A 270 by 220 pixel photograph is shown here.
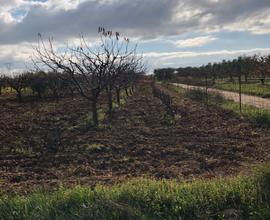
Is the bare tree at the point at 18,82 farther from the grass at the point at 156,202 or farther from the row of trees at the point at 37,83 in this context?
the grass at the point at 156,202

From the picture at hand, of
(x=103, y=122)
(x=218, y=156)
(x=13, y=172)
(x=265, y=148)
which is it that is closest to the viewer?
(x=13, y=172)

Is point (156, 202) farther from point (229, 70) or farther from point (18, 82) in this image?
point (229, 70)

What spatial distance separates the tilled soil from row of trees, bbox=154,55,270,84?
77.4ft

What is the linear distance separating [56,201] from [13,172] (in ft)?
14.4

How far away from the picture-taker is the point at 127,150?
12156 mm

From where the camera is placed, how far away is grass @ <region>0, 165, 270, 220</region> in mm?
5531

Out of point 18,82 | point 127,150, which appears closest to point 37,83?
point 18,82

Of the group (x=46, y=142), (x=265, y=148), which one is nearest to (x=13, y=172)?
(x=46, y=142)

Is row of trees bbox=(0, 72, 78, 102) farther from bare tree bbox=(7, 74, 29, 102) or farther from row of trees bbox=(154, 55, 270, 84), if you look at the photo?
row of trees bbox=(154, 55, 270, 84)

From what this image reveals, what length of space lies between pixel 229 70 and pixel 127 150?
4848 centimetres

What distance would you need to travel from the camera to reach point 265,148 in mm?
11805

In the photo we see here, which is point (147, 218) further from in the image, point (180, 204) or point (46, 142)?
point (46, 142)

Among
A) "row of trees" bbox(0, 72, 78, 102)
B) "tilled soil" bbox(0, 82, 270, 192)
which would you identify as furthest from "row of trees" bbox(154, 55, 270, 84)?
"tilled soil" bbox(0, 82, 270, 192)

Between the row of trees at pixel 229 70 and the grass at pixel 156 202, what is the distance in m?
33.6
